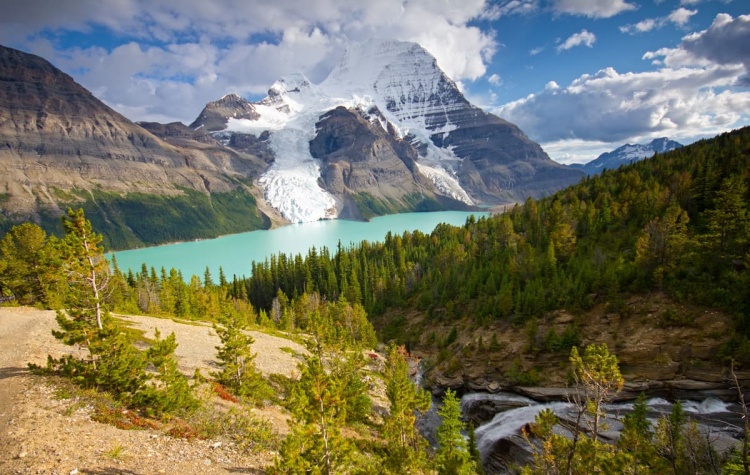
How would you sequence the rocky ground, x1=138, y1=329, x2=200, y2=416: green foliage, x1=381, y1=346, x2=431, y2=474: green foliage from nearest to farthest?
the rocky ground
x1=138, y1=329, x2=200, y2=416: green foliage
x1=381, y1=346, x2=431, y2=474: green foliage

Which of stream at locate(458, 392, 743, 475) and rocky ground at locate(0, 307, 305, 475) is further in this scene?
stream at locate(458, 392, 743, 475)

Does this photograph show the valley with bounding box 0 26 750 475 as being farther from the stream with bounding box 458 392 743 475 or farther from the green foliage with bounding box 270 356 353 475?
the stream with bounding box 458 392 743 475

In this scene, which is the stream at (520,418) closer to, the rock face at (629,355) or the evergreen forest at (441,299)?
the rock face at (629,355)

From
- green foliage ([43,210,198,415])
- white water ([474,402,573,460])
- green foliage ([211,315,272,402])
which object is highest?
green foliage ([43,210,198,415])

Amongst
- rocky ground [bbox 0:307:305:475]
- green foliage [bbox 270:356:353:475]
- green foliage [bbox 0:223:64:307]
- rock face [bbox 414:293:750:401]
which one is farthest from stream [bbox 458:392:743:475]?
green foliage [bbox 0:223:64:307]

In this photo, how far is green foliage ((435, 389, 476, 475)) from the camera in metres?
21.2

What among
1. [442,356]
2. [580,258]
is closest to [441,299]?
[442,356]

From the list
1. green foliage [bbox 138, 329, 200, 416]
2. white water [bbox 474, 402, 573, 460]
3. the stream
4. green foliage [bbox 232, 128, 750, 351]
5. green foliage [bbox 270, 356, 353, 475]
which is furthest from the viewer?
green foliage [bbox 232, 128, 750, 351]

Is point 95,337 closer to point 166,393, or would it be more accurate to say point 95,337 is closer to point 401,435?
point 166,393

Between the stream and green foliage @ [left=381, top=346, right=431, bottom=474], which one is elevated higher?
green foliage @ [left=381, top=346, right=431, bottom=474]

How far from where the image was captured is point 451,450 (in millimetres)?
23359

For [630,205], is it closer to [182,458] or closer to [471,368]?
[471,368]

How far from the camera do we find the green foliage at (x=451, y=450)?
69.7 ft

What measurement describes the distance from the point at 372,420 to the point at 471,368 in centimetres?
2250
